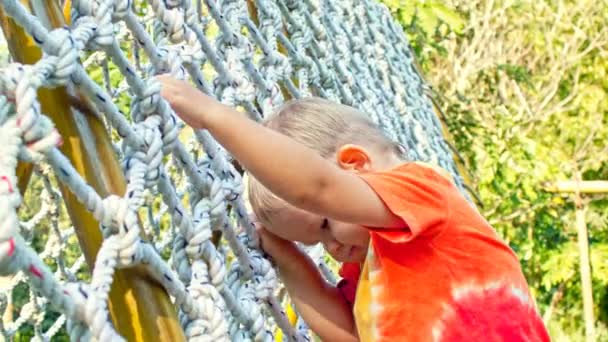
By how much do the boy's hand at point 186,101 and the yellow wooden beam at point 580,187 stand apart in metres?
3.10

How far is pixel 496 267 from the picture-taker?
1.13 metres

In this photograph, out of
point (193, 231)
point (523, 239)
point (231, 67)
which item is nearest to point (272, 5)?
point (231, 67)

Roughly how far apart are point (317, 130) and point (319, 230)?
0.34ft

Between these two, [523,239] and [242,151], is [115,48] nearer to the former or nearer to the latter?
[242,151]

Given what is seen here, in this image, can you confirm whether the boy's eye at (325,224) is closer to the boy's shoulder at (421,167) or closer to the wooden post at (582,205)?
the boy's shoulder at (421,167)

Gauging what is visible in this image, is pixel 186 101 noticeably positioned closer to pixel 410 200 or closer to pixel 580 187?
pixel 410 200

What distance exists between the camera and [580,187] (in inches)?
151

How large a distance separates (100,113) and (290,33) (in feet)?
3.17

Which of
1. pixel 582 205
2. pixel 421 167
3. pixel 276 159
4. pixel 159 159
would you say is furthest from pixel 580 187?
pixel 159 159

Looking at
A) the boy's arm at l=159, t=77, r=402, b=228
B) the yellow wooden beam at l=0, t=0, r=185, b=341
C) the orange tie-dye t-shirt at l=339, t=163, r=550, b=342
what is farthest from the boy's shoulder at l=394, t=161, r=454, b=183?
the yellow wooden beam at l=0, t=0, r=185, b=341

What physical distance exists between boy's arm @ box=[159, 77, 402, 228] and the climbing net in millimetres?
36

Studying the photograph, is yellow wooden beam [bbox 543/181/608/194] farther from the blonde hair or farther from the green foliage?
the blonde hair

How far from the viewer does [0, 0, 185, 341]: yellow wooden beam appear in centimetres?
74

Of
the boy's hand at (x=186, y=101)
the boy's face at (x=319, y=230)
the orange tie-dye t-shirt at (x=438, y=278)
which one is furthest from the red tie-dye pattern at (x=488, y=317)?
the boy's hand at (x=186, y=101)
